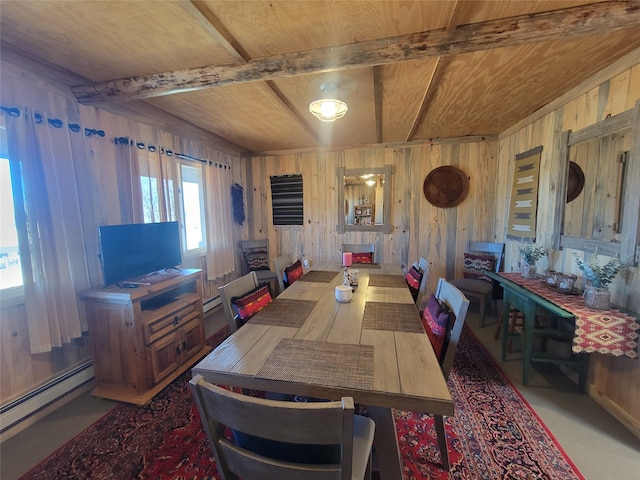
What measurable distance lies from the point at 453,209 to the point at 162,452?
3912 millimetres

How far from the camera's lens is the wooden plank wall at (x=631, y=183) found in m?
1.64

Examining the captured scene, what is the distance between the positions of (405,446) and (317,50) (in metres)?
2.49

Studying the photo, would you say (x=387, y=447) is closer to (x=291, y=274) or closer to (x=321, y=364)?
(x=321, y=364)

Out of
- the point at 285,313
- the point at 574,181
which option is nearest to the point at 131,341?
the point at 285,313

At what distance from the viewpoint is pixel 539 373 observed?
7.21 feet

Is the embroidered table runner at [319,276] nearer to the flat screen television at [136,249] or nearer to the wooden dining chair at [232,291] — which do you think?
the wooden dining chair at [232,291]

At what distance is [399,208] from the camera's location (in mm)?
3826

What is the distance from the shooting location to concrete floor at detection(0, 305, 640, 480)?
1423 mm

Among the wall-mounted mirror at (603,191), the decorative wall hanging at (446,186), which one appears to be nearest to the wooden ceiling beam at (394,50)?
the wall-mounted mirror at (603,191)

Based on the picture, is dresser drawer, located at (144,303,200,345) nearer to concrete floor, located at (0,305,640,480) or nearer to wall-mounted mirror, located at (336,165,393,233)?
concrete floor, located at (0,305,640,480)

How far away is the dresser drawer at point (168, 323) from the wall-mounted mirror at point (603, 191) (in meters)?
3.30

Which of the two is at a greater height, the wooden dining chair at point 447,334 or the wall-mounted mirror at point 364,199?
the wall-mounted mirror at point 364,199

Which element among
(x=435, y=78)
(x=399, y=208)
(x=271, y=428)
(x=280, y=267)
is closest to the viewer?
(x=271, y=428)

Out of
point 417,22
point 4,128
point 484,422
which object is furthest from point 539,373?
point 4,128
